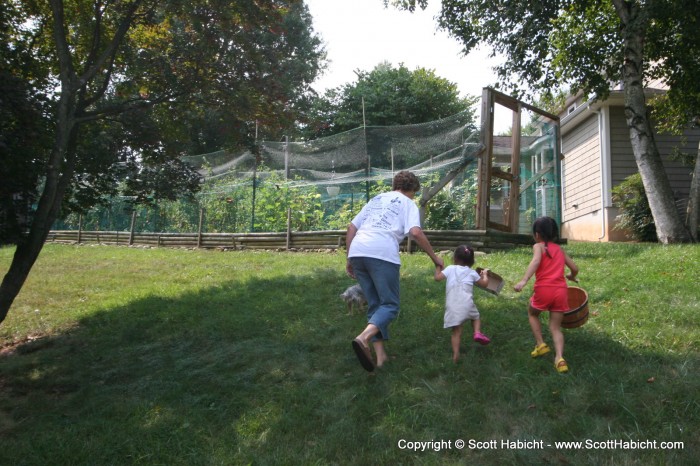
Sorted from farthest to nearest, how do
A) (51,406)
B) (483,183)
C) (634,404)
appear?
(483,183), (51,406), (634,404)

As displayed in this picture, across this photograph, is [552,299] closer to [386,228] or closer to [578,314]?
[578,314]

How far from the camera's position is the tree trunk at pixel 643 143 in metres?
9.80

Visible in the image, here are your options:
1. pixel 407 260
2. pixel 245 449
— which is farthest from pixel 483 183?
pixel 245 449

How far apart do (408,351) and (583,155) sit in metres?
14.2

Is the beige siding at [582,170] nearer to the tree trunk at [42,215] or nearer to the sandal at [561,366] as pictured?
the sandal at [561,366]

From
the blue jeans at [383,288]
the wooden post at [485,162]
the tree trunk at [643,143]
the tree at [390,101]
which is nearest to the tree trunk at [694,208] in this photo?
the tree trunk at [643,143]

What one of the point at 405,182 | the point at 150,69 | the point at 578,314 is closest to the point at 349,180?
the point at 150,69

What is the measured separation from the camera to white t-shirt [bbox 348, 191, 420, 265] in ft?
14.2

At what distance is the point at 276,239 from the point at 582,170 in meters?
10.1

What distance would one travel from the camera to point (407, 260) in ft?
31.0

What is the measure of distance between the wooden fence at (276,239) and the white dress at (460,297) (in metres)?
5.59

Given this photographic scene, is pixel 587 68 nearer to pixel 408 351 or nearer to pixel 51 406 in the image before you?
pixel 408 351

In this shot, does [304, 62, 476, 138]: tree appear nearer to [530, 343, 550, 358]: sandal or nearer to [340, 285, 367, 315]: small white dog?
[340, 285, 367, 315]: small white dog

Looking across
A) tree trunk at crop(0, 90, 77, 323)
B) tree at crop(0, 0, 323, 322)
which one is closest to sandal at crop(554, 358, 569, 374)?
tree at crop(0, 0, 323, 322)
